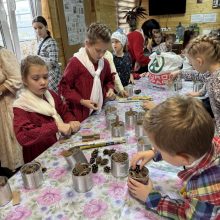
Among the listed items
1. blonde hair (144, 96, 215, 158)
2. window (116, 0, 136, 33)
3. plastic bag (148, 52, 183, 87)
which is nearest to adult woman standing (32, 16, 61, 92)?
plastic bag (148, 52, 183, 87)

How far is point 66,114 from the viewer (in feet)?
4.79

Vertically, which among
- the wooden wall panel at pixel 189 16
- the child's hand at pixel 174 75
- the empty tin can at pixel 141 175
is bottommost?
the empty tin can at pixel 141 175

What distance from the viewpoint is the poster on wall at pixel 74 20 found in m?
3.27

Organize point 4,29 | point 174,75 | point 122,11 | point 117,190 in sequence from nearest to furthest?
point 117,190 < point 174,75 < point 4,29 < point 122,11

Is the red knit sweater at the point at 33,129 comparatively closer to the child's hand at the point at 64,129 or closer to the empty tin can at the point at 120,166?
the child's hand at the point at 64,129

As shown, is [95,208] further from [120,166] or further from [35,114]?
[35,114]

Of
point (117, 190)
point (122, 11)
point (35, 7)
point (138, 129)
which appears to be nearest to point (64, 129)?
point (138, 129)

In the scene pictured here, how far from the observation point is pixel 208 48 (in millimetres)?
1344

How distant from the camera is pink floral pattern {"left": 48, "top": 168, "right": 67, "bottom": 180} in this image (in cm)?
92

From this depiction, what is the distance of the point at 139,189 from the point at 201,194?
207mm

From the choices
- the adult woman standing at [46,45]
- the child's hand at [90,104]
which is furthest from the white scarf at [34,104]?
the adult woman standing at [46,45]

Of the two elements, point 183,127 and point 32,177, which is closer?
point 183,127

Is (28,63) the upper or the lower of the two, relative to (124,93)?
upper

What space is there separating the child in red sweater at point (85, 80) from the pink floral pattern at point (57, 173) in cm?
61
